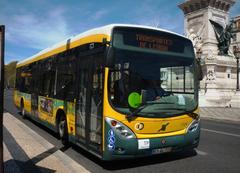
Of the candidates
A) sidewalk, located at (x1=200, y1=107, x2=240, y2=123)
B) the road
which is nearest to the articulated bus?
the road

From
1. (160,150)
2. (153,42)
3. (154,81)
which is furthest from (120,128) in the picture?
(153,42)

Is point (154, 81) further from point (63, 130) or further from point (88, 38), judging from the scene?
point (63, 130)

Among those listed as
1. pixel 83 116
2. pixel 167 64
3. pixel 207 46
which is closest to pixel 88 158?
pixel 83 116

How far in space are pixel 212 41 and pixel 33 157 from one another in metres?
34.5

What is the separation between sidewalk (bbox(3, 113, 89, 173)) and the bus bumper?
2.16 feet

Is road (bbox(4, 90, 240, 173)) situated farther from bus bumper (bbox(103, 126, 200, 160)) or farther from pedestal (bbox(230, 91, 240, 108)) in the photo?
pedestal (bbox(230, 91, 240, 108))

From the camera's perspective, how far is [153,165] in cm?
658

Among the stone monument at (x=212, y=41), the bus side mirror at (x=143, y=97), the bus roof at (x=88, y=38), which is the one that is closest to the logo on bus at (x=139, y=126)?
the bus side mirror at (x=143, y=97)

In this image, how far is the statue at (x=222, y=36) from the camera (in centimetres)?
3806

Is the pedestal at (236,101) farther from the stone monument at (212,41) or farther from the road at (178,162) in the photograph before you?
the road at (178,162)

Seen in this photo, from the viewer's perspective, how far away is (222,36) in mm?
38125

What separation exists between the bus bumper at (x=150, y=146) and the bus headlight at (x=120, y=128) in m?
0.09

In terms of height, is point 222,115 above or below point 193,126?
below

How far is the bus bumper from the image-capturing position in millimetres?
5910
